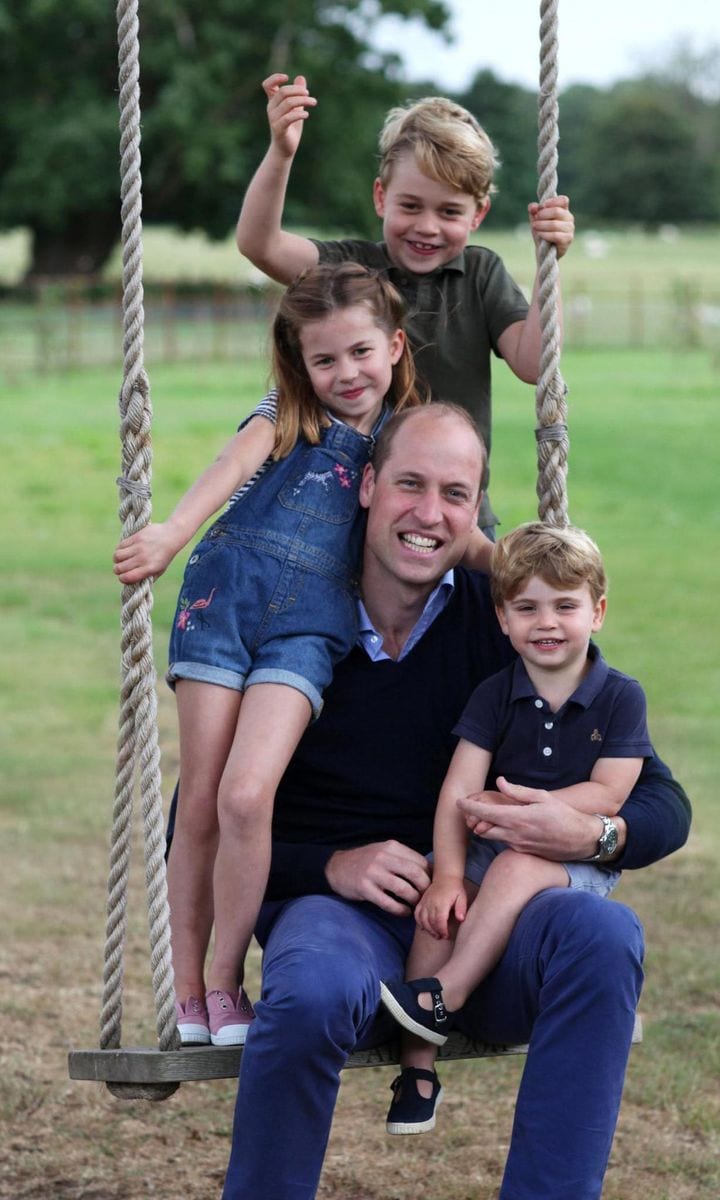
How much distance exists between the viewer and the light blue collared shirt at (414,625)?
11.4 ft

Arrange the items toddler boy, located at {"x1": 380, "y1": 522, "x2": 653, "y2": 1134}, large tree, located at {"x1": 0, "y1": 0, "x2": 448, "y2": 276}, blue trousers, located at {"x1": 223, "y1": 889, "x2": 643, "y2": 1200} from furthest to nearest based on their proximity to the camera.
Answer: large tree, located at {"x1": 0, "y1": 0, "x2": 448, "y2": 276}, toddler boy, located at {"x1": 380, "y1": 522, "x2": 653, "y2": 1134}, blue trousers, located at {"x1": 223, "y1": 889, "x2": 643, "y2": 1200}

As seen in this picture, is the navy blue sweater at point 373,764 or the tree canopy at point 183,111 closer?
the navy blue sweater at point 373,764

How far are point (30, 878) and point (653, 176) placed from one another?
340ft

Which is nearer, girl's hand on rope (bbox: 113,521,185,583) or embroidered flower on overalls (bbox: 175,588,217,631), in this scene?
girl's hand on rope (bbox: 113,521,185,583)

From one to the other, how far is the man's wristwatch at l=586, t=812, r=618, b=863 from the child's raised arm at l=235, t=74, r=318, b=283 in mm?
1450

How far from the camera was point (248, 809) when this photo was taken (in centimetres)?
327

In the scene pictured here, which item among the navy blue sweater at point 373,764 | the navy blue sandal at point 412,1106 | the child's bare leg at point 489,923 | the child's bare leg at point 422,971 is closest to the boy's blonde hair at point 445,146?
the navy blue sweater at point 373,764

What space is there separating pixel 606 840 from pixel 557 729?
23 centimetres

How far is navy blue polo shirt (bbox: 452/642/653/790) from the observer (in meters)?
3.31

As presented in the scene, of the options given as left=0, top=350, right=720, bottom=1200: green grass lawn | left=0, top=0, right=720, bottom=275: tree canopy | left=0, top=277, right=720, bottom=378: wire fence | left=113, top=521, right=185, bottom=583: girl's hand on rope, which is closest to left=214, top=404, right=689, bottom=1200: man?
left=113, top=521, right=185, bottom=583: girl's hand on rope

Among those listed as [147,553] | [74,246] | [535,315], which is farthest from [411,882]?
[74,246]

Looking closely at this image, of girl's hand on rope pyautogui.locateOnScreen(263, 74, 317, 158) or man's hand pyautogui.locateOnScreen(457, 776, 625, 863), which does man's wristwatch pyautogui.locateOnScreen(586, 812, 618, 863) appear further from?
girl's hand on rope pyautogui.locateOnScreen(263, 74, 317, 158)

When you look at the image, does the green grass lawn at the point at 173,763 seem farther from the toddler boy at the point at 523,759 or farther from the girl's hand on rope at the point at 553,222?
the girl's hand on rope at the point at 553,222

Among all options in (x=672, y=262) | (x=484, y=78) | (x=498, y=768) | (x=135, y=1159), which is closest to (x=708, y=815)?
(x=135, y=1159)
